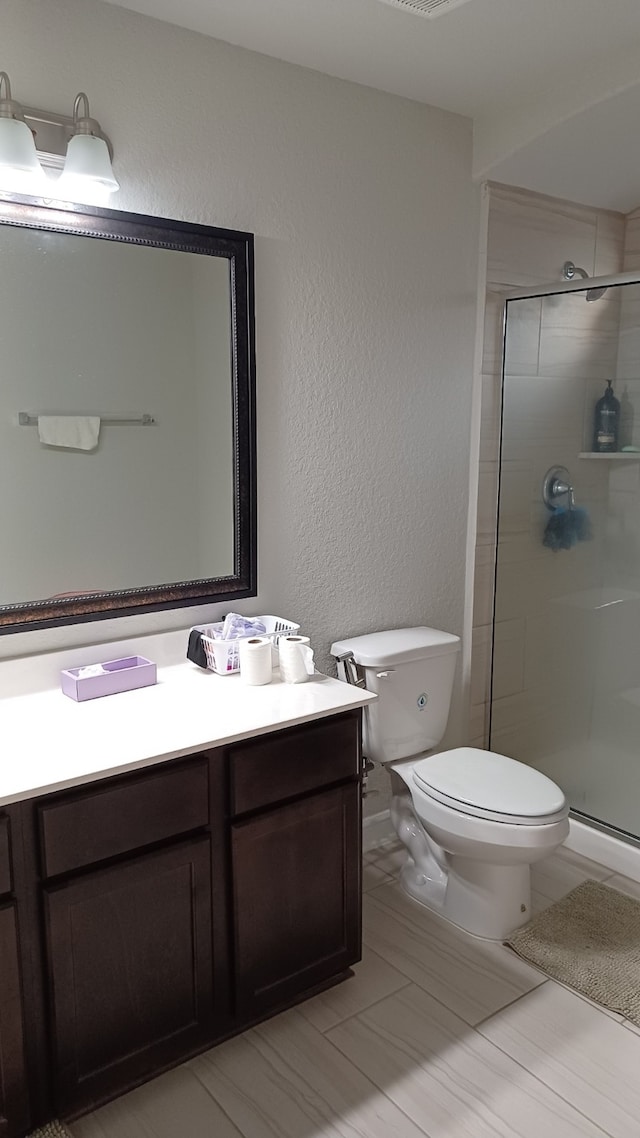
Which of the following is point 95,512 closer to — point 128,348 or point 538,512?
point 128,348

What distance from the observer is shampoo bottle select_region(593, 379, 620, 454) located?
9.16ft

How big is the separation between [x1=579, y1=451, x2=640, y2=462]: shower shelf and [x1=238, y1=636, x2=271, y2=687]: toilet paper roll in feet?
4.52

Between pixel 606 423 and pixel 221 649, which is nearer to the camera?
pixel 221 649

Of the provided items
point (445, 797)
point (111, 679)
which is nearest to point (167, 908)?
point (111, 679)

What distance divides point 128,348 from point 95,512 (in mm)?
406

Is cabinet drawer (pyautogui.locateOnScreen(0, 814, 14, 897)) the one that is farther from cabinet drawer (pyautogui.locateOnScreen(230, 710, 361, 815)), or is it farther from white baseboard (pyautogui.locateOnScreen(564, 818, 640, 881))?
white baseboard (pyautogui.locateOnScreen(564, 818, 640, 881))

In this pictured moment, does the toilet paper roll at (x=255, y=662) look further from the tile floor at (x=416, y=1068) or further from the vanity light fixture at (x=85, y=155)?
the vanity light fixture at (x=85, y=155)

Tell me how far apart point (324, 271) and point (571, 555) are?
1.28 metres

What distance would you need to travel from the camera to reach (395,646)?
252 cm

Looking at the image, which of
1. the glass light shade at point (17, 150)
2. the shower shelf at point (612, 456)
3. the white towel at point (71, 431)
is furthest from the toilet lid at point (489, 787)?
the glass light shade at point (17, 150)

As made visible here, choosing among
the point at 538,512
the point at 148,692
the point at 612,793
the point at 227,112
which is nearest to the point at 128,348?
the point at 227,112

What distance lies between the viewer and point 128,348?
6.80 feet

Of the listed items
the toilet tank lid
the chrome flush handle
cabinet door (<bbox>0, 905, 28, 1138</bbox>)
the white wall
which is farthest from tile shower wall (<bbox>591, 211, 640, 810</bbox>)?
cabinet door (<bbox>0, 905, 28, 1138</bbox>)

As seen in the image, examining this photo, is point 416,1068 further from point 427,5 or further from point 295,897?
point 427,5
